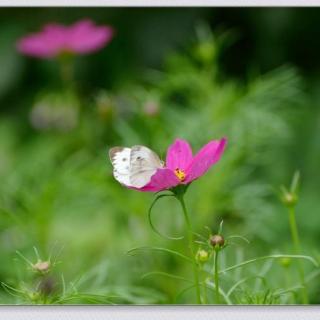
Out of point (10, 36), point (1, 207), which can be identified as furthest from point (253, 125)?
point (10, 36)

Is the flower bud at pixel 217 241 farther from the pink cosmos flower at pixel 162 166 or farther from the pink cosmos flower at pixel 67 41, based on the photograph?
the pink cosmos flower at pixel 67 41

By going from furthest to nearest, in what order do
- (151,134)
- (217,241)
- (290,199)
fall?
(151,134) < (290,199) < (217,241)

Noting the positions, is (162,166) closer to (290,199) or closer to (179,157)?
(179,157)

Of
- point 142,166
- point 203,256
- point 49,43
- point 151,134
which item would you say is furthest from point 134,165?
point 49,43

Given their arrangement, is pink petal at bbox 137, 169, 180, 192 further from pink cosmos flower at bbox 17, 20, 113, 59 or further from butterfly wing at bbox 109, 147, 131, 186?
pink cosmos flower at bbox 17, 20, 113, 59

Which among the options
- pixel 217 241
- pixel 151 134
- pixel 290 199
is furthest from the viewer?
pixel 151 134

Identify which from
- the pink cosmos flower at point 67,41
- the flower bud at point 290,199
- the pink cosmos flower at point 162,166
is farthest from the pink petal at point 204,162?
the pink cosmos flower at point 67,41

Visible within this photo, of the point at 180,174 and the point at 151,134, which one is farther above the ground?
the point at 180,174
